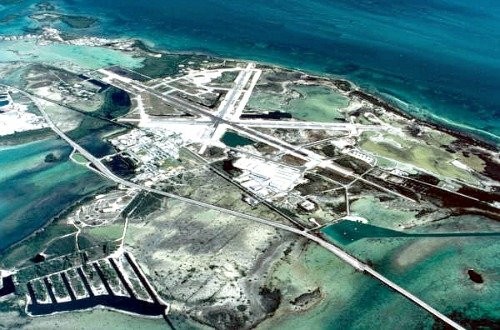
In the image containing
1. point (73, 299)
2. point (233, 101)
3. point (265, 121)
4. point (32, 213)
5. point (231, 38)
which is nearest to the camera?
point (73, 299)

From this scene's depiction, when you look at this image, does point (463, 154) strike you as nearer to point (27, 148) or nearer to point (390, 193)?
point (390, 193)

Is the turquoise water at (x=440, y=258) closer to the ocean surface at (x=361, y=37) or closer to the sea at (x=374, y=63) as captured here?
the sea at (x=374, y=63)

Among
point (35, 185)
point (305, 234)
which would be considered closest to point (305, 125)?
point (305, 234)

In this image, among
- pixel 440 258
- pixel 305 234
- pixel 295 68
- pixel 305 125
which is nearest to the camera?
pixel 440 258

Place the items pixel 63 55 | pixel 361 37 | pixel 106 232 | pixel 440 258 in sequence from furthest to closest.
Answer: pixel 361 37
pixel 63 55
pixel 106 232
pixel 440 258

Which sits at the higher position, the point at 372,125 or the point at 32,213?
the point at 372,125

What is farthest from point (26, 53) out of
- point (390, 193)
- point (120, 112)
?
point (390, 193)

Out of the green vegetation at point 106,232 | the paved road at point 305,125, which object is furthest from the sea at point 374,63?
the paved road at point 305,125

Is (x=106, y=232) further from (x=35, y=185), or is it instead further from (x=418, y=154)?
(x=418, y=154)
